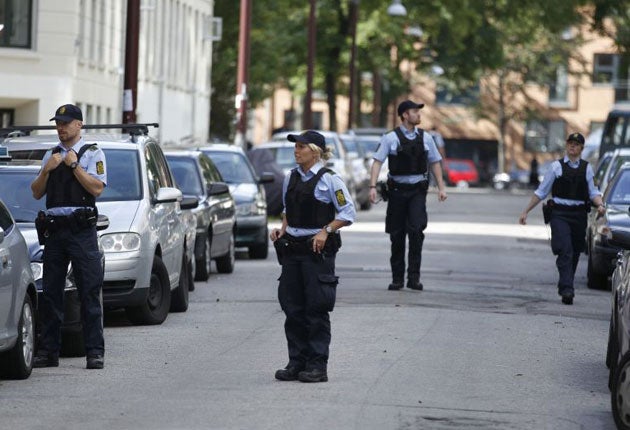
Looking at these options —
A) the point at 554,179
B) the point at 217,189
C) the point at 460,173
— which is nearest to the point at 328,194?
the point at 554,179

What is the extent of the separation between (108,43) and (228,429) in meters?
34.3

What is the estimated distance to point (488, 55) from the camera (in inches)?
2815

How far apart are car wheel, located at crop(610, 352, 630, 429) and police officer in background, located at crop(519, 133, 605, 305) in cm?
877

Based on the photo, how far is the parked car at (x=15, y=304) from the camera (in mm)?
11898

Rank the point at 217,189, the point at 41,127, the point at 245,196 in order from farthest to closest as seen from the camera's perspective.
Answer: the point at 245,196, the point at 217,189, the point at 41,127

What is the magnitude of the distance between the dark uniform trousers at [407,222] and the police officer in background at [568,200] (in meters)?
1.10

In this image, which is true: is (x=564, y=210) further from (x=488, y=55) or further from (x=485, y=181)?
(x=485, y=181)

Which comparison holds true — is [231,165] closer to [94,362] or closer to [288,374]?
[94,362]

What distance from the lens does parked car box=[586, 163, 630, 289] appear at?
834 inches

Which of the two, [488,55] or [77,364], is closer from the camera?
[77,364]

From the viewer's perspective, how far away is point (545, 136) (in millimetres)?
105062

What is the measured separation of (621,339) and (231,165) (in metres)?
15.5

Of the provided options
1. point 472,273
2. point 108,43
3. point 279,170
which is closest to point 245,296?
point 472,273

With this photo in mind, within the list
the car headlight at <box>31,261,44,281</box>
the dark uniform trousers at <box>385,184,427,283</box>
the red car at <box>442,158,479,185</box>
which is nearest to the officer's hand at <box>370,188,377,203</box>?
the dark uniform trousers at <box>385,184,427,283</box>
